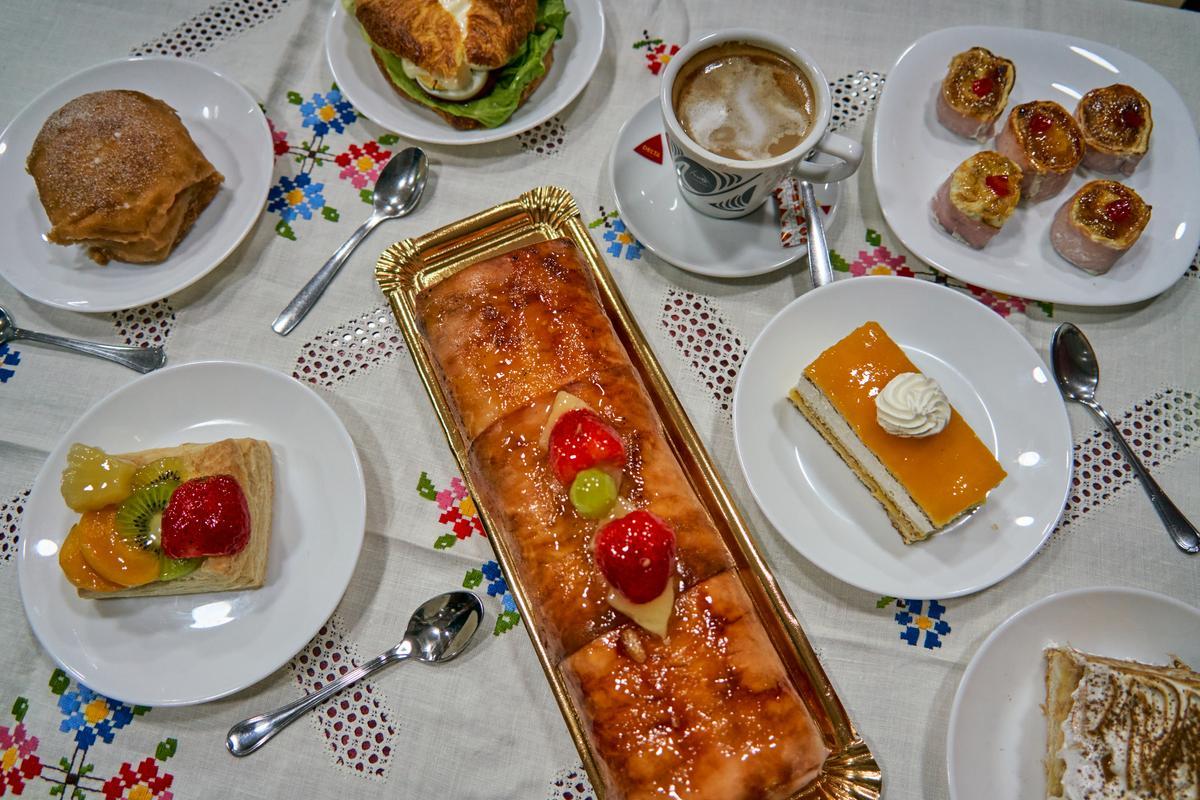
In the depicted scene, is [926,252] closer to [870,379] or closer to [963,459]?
[870,379]

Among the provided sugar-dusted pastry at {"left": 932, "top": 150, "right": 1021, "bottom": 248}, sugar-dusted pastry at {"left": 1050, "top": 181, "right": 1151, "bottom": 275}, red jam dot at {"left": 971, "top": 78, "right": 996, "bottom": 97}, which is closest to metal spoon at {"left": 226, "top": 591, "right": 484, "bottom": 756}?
sugar-dusted pastry at {"left": 932, "top": 150, "right": 1021, "bottom": 248}

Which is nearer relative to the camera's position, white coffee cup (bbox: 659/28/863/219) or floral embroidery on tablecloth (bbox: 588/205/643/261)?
white coffee cup (bbox: 659/28/863/219)

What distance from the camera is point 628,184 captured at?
2.51 m

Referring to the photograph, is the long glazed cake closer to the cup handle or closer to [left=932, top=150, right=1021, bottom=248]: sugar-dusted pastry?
the cup handle

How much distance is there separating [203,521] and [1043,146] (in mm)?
2652

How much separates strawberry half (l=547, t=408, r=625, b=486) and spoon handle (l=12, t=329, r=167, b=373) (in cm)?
137

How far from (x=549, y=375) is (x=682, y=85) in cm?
93

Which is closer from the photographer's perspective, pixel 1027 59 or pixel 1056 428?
pixel 1056 428

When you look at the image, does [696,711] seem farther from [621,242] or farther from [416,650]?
[621,242]

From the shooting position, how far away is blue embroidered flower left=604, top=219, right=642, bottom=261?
256 centimetres

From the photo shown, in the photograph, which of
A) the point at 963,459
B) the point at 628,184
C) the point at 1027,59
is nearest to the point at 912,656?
the point at 963,459

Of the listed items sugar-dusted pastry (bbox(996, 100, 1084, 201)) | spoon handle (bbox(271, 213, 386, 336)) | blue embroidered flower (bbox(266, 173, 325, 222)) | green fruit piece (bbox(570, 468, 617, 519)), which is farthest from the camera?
blue embroidered flower (bbox(266, 173, 325, 222))

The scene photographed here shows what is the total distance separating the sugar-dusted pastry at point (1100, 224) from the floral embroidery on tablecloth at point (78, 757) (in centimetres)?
296

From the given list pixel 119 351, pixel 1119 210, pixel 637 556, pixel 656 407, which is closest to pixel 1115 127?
pixel 1119 210
